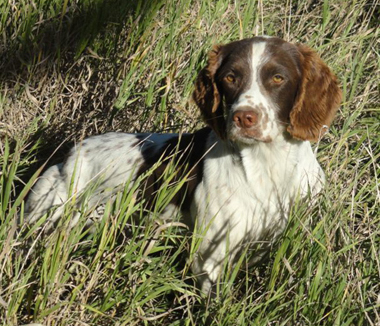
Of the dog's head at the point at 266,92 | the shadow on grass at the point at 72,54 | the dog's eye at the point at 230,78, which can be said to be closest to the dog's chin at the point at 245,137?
the dog's head at the point at 266,92

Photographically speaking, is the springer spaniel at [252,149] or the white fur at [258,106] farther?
the springer spaniel at [252,149]

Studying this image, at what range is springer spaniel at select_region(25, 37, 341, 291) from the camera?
131 inches

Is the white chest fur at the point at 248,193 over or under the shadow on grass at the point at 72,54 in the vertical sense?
under

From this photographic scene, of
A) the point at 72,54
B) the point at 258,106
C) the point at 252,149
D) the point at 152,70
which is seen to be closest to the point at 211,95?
the point at 252,149

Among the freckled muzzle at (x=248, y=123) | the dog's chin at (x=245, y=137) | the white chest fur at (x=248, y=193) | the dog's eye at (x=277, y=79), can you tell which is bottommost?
the white chest fur at (x=248, y=193)

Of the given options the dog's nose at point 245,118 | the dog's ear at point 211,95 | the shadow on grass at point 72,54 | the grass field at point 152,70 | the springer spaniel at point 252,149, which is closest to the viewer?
the dog's nose at point 245,118

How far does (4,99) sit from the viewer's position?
4.56 meters

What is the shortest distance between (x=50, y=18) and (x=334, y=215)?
7.56ft

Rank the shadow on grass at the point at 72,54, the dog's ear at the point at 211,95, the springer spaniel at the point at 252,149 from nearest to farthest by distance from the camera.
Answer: the springer spaniel at the point at 252,149
the dog's ear at the point at 211,95
the shadow on grass at the point at 72,54

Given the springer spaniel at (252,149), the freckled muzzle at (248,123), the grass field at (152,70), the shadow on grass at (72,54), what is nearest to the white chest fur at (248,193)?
the springer spaniel at (252,149)

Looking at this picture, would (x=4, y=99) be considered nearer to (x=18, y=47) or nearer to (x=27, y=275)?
(x=18, y=47)

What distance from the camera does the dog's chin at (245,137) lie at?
3.20 m

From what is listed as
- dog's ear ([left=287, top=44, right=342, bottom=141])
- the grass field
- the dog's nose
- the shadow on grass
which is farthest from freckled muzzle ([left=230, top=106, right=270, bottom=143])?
the shadow on grass

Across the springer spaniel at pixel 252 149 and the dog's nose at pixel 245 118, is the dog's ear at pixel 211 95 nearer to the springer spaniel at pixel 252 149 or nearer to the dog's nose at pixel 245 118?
the springer spaniel at pixel 252 149
